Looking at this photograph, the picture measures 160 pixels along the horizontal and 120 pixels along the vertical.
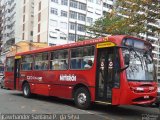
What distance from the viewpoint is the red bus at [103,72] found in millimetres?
12992

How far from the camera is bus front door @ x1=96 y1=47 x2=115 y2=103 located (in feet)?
44.1

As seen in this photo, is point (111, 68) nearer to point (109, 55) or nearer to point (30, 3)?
point (109, 55)

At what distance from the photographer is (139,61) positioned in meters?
13.6

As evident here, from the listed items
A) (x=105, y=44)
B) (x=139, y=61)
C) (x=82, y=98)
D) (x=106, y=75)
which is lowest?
(x=82, y=98)

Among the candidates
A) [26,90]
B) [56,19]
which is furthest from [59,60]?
[56,19]

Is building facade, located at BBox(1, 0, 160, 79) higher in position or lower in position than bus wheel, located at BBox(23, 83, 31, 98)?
higher

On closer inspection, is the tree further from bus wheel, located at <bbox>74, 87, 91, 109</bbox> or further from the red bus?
bus wheel, located at <bbox>74, 87, 91, 109</bbox>

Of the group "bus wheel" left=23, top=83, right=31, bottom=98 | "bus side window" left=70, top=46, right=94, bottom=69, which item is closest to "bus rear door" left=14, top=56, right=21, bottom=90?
"bus wheel" left=23, top=83, right=31, bottom=98

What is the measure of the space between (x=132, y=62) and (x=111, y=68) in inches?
34.1

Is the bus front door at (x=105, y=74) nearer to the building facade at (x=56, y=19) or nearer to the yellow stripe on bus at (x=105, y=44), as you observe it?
the yellow stripe on bus at (x=105, y=44)

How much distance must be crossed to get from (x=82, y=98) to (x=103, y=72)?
5.49 feet

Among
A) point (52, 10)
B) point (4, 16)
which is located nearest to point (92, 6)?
point (52, 10)

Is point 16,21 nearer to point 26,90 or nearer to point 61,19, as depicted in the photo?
point 61,19

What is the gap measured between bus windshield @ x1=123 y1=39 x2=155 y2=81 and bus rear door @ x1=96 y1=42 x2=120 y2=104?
560 millimetres
